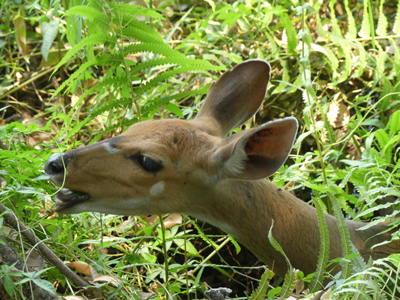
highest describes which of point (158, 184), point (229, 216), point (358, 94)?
point (158, 184)

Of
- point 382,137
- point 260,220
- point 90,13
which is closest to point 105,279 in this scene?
point 260,220

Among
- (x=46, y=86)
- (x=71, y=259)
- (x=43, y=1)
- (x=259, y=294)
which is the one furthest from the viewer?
(x=46, y=86)

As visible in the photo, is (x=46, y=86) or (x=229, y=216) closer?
(x=229, y=216)

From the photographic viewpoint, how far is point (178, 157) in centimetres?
309

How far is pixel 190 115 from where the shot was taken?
448 centimetres

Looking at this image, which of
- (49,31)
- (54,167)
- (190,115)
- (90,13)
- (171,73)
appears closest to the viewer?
(54,167)

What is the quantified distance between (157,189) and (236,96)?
0.85 metres

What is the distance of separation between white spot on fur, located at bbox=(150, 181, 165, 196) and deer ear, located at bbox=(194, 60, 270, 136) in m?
0.59

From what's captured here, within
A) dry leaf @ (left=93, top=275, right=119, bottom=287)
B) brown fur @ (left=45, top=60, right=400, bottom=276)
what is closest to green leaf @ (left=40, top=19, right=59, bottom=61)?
brown fur @ (left=45, top=60, right=400, bottom=276)

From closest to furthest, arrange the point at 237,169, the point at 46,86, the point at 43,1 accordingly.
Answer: the point at 237,169 < the point at 43,1 < the point at 46,86

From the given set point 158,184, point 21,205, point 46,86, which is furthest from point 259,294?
point 46,86

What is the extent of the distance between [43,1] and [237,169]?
2158mm

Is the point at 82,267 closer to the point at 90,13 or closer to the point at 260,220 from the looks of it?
the point at 260,220

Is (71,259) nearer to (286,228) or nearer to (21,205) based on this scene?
(21,205)
